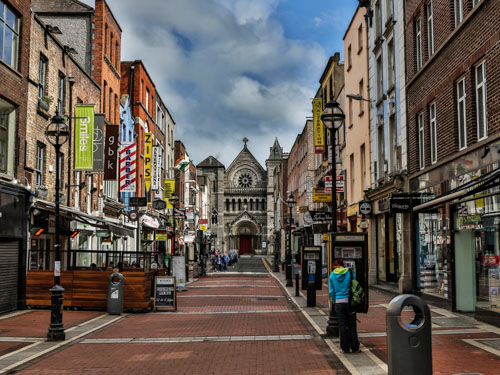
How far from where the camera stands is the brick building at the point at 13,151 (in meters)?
17.1

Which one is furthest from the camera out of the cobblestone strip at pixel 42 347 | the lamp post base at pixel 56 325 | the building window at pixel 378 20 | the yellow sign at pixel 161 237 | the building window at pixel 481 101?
the yellow sign at pixel 161 237

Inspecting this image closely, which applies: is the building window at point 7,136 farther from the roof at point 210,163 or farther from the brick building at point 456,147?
the roof at point 210,163

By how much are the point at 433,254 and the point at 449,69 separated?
5322 mm

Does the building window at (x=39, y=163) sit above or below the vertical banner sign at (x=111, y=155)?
below

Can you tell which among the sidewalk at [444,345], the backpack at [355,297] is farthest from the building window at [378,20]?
the backpack at [355,297]

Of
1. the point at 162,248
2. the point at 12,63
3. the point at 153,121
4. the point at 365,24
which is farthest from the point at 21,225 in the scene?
the point at 162,248

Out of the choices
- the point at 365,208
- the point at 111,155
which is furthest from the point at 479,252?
the point at 111,155

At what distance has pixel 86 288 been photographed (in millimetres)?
18062

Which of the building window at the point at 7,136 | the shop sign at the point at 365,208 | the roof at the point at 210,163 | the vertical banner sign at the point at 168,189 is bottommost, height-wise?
the shop sign at the point at 365,208

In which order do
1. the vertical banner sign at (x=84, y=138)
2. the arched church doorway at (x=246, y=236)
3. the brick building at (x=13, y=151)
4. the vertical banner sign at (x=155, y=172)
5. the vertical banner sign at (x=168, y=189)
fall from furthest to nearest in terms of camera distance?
1. the arched church doorway at (x=246, y=236)
2. the vertical banner sign at (x=168, y=189)
3. the vertical banner sign at (x=155, y=172)
4. the vertical banner sign at (x=84, y=138)
5. the brick building at (x=13, y=151)

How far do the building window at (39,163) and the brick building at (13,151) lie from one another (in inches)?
68.8

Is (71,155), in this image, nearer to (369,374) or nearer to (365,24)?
(365,24)

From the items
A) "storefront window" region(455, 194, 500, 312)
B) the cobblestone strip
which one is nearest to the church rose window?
the cobblestone strip

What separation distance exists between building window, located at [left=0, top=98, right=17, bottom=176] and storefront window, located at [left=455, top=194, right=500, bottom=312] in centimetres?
1256
